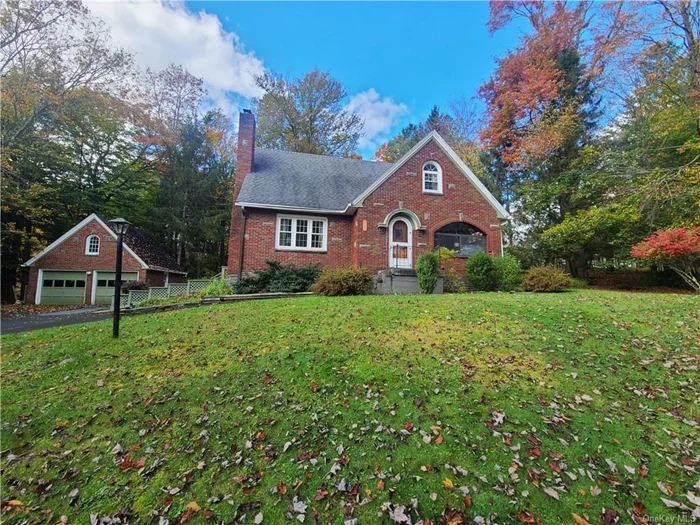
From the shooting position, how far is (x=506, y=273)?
42.1ft

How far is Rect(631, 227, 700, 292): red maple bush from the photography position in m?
11.5

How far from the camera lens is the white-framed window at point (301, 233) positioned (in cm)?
1452

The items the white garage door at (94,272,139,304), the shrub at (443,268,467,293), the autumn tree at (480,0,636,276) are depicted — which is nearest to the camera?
the shrub at (443,268,467,293)

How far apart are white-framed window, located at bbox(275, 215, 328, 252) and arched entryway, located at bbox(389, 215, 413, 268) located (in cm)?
317

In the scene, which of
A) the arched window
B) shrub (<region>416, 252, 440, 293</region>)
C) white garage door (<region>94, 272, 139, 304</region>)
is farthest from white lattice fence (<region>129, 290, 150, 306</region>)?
the arched window

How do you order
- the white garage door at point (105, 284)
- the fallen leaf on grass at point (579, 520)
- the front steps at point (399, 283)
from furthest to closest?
the white garage door at point (105, 284) → the front steps at point (399, 283) → the fallen leaf on grass at point (579, 520)

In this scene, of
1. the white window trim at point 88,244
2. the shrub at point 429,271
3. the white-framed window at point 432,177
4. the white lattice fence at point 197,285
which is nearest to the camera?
the shrub at point 429,271

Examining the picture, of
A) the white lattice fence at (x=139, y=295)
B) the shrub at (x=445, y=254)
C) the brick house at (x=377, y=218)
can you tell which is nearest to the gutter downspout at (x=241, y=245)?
the brick house at (x=377, y=218)

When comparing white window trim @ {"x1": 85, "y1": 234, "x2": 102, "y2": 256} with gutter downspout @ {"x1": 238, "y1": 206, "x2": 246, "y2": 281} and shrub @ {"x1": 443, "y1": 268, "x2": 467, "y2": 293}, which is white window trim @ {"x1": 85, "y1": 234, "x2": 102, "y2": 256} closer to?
gutter downspout @ {"x1": 238, "y1": 206, "x2": 246, "y2": 281}

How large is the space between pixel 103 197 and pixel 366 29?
22915 mm

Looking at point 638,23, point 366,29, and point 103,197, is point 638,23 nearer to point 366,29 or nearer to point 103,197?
point 366,29

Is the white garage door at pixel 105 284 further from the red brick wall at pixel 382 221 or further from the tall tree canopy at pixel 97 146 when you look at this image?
the red brick wall at pixel 382 221

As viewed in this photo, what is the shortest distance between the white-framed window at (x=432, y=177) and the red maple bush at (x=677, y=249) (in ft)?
28.0

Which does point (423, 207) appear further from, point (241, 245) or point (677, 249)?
point (677, 249)
